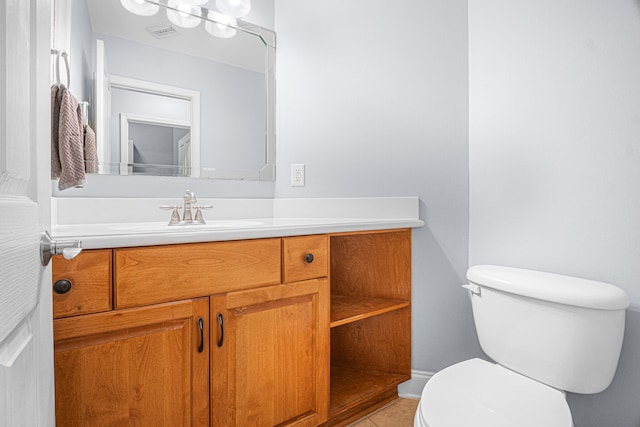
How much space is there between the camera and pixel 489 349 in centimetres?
141

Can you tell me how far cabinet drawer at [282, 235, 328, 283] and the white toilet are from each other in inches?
20.8

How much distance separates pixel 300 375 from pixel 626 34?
1668mm

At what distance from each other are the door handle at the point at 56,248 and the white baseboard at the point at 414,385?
1.60 metres

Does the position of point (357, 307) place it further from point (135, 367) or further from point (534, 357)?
point (135, 367)

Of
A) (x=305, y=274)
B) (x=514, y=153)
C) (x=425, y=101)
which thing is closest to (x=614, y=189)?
(x=514, y=153)

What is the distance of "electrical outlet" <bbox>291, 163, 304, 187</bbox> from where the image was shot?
1918mm

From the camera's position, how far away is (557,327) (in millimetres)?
1209

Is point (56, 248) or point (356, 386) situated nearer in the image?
point (56, 248)

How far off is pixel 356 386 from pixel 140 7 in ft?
6.08

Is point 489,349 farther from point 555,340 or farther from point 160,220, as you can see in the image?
point 160,220

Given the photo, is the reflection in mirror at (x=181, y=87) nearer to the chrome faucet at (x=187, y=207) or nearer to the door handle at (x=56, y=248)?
the chrome faucet at (x=187, y=207)

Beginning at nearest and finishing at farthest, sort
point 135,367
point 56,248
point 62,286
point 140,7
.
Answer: point 56,248 → point 62,286 → point 135,367 → point 140,7

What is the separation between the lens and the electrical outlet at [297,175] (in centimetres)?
192

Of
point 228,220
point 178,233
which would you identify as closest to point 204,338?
point 178,233
